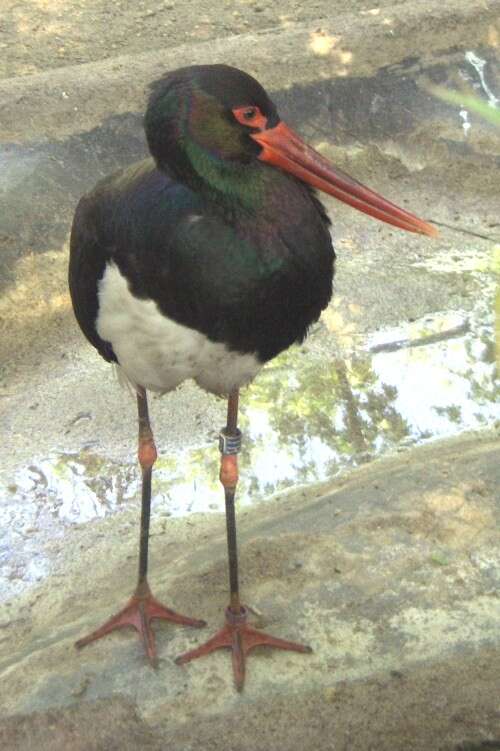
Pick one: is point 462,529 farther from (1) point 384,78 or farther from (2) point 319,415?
(1) point 384,78

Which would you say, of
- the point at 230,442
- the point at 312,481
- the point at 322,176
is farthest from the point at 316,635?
the point at 322,176

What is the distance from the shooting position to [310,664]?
282 cm

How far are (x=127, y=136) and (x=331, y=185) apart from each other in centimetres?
243

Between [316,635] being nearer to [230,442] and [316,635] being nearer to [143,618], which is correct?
[143,618]

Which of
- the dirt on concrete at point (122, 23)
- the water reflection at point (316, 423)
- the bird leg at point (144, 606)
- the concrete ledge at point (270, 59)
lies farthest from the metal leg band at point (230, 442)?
the dirt on concrete at point (122, 23)

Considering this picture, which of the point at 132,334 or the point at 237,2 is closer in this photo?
the point at 132,334

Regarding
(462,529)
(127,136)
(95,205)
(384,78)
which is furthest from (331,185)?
(384,78)

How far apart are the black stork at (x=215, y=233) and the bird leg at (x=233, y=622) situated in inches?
0.4

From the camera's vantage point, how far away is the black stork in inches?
99.7

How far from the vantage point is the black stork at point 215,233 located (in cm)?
253

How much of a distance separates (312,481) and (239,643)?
40.7 inches

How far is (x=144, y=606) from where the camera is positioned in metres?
3.08

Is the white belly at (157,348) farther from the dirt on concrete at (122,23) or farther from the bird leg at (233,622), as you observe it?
the dirt on concrete at (122,23)

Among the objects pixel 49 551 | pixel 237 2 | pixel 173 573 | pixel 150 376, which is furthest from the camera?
pixel 237 2
